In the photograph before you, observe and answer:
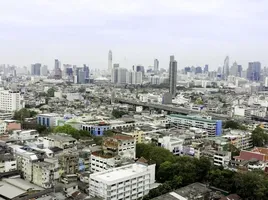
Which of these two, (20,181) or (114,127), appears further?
(114,127)

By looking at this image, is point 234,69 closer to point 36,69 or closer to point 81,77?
point 81,77

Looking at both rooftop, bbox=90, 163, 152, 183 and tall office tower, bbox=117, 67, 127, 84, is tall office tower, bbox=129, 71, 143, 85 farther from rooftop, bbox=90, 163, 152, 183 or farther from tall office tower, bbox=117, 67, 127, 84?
rooftop, bbox=90, 163, 152, 183

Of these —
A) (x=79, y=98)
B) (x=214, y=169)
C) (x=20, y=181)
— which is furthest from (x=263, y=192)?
(x=79, y=98)

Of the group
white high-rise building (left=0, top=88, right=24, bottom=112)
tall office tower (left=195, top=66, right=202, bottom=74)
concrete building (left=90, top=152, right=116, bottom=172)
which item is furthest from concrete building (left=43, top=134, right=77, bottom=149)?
tall office tower (left=195, top=66, right=202, bottom=74)

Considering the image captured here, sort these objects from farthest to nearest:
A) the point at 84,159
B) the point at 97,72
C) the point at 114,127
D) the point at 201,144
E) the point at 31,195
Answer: the point at 97,72, the point at 114,127, the point at 201,144, the point at 84,159, the point at 31,195

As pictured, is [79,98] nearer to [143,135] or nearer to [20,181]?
[143,135]

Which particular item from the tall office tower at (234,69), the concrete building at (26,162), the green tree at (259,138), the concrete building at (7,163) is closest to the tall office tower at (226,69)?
the tall office tower at (234,69)
